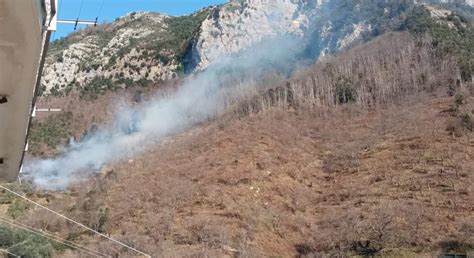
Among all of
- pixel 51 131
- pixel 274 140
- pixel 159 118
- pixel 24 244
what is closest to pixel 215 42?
pixel 159 118

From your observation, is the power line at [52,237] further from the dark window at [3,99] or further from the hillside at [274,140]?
the dark window at [3,99]

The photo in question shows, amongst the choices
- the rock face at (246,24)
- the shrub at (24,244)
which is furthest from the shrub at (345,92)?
the shrub at (24,244)

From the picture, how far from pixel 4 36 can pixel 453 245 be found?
128 ft

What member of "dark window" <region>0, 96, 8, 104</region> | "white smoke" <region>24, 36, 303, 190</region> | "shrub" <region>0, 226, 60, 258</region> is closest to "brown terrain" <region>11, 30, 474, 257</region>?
"shrub" <region>0, 226, 60, 258</region>

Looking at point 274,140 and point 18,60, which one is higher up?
point 18,60

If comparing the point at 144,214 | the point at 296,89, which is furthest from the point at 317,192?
the point at 296,89

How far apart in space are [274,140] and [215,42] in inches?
2087

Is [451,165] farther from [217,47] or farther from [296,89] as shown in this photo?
[217,47]

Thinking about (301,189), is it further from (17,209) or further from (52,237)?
(17,209)

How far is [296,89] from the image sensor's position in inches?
3280

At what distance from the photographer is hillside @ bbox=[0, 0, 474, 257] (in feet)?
143

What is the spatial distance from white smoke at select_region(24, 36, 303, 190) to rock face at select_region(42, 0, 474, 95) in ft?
13.4

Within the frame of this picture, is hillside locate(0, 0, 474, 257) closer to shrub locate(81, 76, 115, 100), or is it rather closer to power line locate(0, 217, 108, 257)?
shrub locate(81, 76, 115, 100)

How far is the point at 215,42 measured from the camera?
11538 cm
